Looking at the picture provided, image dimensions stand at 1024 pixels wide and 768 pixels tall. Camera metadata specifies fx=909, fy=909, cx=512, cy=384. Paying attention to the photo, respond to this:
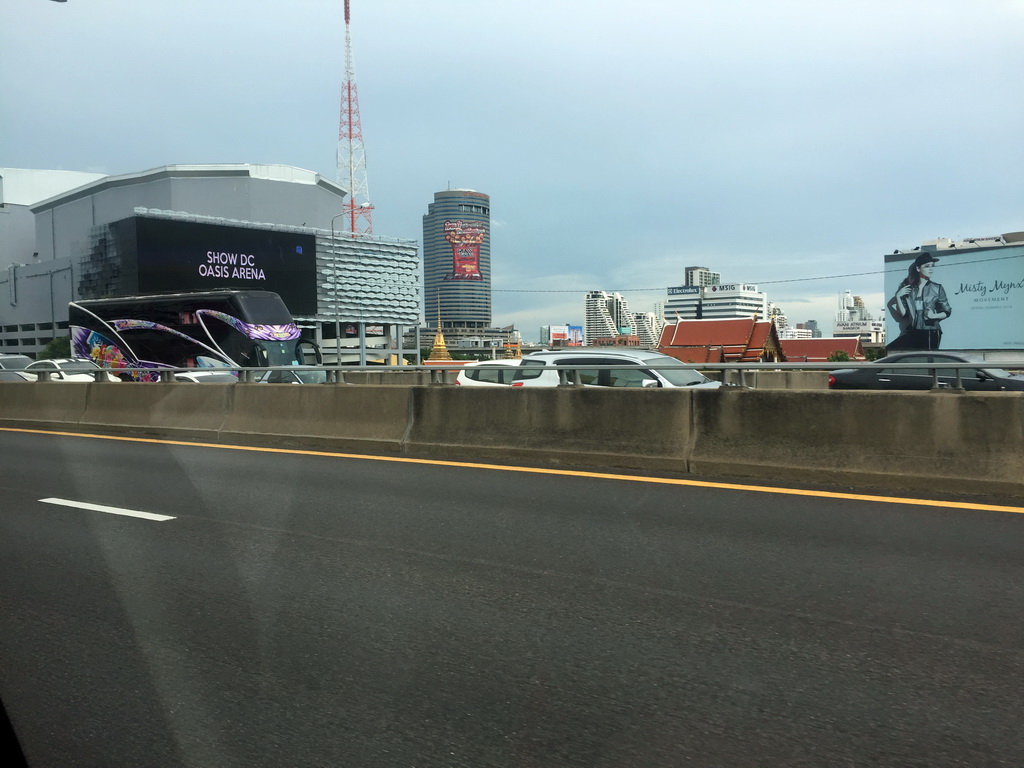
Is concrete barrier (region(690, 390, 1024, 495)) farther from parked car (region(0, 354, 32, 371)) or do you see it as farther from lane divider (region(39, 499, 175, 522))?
parked car (region(0, 354, 32, 371))

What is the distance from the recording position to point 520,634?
4.48 m

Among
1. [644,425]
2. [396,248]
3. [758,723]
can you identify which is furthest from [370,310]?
[758,723]

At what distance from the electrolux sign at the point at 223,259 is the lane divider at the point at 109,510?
7750cm

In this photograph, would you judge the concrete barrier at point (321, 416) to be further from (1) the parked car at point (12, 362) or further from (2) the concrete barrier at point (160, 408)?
(1) the parked car at point (12, 362)

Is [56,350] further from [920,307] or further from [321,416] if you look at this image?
[920,307]

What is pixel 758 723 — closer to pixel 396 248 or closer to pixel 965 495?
pixel 965 495

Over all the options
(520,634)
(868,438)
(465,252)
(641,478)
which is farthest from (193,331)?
(465,252)

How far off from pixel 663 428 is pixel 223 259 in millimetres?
84970

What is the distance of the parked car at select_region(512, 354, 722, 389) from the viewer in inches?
574


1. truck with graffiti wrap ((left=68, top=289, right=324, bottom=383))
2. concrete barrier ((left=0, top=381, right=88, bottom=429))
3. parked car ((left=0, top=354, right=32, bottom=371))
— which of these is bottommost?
concrete barrier ((left=0, top=381, right=88, bottom=429))

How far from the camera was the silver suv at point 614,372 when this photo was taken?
574 inches

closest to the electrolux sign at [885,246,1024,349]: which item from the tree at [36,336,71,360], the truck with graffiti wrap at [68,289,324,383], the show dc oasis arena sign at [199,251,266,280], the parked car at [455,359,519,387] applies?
the show dc oasis arena sign at [199,251,266,280]

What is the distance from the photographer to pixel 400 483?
9.29 metres

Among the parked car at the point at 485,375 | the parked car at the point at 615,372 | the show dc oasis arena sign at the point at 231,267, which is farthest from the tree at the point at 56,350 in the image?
the parked car at the point at 615,372
